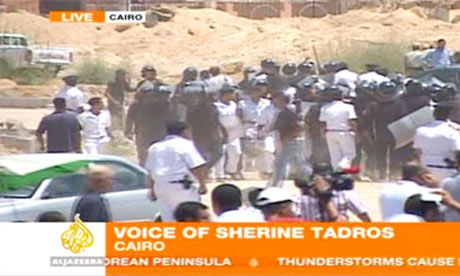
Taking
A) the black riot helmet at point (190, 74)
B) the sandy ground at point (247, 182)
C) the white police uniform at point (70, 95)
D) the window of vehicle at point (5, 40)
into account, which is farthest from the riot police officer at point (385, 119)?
the window of vehicle at point (5, 40)

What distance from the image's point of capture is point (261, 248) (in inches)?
350

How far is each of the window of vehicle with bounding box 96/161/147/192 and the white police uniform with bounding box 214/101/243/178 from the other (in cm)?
48

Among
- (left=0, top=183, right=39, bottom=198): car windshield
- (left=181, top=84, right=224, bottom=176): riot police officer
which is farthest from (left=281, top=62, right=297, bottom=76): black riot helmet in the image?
(left=0, top=183, right=39, bottom=198): car windshield

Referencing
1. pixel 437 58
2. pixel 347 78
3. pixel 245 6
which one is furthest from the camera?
pixel 245 6

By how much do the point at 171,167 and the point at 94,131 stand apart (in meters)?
0.53

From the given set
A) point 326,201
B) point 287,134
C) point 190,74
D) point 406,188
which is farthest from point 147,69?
point 406,188

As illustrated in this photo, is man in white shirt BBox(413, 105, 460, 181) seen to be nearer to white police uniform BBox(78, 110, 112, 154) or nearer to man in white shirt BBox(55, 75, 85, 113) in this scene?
white police uniform BBox(78, 110, 112, 154)

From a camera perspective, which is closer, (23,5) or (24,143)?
(23,5)

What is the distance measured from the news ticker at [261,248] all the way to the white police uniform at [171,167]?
0.16 meters

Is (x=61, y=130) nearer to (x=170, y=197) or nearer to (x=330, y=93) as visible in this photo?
(x=170, y=197)

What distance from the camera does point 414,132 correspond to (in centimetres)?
896

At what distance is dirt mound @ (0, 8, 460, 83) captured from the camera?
8.94 m

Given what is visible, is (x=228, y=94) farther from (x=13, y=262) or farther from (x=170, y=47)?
(x=13, y=262)

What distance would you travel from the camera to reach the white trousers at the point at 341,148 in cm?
894
